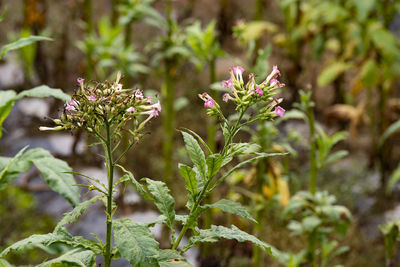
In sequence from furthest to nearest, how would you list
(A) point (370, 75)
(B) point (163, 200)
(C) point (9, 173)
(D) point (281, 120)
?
(A) point (370, 75), (D) point (281, 120), (C) point (9, 173), (B) point (163, 200)

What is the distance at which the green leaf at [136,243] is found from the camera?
94 centimetres

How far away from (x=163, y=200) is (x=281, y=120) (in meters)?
1.63

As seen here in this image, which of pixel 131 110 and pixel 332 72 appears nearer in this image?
pixel 131 110

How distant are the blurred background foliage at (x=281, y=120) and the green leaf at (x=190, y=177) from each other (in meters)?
0.85

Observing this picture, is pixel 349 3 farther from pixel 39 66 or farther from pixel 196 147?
pixel 196 147

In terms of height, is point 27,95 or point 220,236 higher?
point 27,95

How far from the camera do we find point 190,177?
1.05 metres

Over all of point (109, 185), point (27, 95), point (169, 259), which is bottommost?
point (169, 259)

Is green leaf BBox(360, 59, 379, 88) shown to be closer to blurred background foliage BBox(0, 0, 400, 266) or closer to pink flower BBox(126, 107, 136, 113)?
blurred background foliage BBox(0, 0, 400, 266)

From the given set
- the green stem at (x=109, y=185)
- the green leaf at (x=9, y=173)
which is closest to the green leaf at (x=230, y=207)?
the green stem at (x=109, y=185)

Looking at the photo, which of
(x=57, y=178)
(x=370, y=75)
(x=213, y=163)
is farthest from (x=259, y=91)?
(x=370, y=75)

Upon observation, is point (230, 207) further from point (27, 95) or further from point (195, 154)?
point (27, 95)

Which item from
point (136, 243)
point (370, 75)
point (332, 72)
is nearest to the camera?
point (136, 243)

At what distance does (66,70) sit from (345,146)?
234cm
